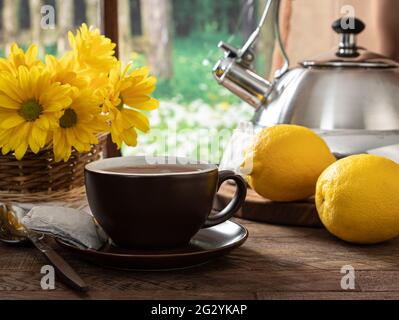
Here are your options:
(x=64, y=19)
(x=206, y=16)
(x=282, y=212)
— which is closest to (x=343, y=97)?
(x=282, y=212)

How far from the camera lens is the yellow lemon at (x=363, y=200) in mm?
639

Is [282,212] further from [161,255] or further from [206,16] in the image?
[206,16]

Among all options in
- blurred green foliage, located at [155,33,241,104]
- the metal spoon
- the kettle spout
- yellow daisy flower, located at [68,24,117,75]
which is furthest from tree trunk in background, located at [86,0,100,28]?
the metal spoon

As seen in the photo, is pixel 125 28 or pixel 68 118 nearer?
pixel 68 118

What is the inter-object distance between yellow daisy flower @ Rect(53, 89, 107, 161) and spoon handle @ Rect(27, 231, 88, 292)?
9 centimetres

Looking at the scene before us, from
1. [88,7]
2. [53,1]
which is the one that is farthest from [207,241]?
[88,7]

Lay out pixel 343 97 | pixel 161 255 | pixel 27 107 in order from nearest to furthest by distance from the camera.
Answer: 1. pixel 161 255
2. pixel 27 107
3. pixel 343 97

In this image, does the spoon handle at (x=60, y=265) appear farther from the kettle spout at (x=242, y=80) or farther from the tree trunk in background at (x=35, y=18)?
the tree trunk in background at (x=35, y=18)

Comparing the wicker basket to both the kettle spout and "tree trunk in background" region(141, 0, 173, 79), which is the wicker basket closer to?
the kettle spout

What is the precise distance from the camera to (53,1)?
7.38 ft

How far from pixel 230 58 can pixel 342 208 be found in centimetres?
37

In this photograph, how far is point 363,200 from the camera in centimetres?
64

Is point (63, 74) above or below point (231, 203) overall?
above

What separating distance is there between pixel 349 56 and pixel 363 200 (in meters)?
0.31
